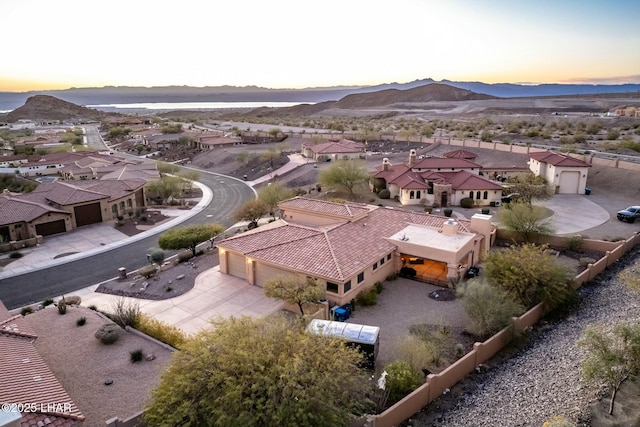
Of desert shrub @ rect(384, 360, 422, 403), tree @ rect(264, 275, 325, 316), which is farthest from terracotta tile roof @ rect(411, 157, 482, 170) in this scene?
desert shrub @ rect(384, 360, 422, 403)

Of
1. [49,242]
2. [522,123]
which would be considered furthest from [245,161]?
[522,123]

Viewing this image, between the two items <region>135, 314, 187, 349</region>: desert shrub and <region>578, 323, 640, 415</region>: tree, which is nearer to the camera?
<region>578, 323, 640, 415</region>: tree

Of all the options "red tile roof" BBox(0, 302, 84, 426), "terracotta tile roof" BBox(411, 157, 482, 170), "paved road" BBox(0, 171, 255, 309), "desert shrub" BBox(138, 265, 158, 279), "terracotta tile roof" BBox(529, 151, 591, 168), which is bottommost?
"paved road" BBox(0, 171, 255, 309)

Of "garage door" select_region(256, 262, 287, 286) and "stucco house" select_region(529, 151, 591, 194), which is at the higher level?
"stucco house" select_region(529, 151, 591, 194)

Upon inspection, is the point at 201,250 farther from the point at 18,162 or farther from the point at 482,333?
the point at 18,162

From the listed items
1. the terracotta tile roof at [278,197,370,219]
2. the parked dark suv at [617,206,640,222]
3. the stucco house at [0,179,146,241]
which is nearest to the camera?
the terracotta tile roof at [278,197,370,219]

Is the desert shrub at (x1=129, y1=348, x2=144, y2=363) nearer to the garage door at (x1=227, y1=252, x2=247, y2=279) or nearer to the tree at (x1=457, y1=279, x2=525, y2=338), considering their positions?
the garage door at (x1=227, y1=252, x2=247, y2=279)

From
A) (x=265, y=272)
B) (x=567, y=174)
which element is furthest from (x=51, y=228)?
(x=567, y=174)
